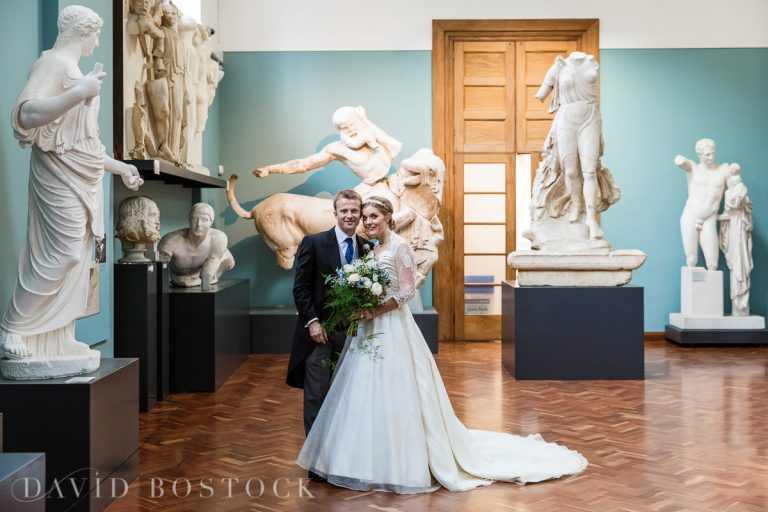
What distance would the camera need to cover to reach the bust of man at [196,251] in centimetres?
730

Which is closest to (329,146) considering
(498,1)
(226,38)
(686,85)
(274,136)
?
(274,136)

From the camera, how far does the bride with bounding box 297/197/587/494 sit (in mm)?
4191

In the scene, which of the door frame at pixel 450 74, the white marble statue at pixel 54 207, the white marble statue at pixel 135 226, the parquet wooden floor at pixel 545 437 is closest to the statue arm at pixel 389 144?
the door frame at pixel 450 74

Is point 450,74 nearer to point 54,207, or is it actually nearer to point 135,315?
point 135,315

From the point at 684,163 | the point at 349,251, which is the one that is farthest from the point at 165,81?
the point at 684,163

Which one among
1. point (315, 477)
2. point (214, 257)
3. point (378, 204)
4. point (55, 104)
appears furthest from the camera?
point (214, 257)

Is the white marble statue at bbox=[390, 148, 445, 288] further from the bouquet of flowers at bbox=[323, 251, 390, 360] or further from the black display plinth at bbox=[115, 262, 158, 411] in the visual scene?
the bouquet of flowers at bbox=[323, 251, 390, 360]

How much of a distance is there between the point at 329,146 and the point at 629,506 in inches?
247

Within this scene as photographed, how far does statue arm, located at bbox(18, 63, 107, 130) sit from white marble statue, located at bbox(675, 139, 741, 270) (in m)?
7.86

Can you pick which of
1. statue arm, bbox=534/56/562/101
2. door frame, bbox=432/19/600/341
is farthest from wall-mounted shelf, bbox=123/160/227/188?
statue arm, bbox=534/56/562/101

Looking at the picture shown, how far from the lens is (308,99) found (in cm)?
1050

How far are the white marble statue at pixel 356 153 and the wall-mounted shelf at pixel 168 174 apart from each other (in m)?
0.96

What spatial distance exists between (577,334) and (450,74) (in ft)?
14.1

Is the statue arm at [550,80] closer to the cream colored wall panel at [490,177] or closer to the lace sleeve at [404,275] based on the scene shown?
the cream colored wall panel at [490,177]
